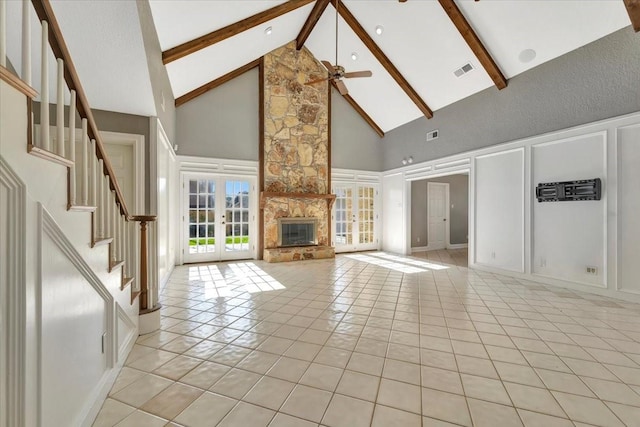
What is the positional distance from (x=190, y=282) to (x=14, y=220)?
376 centimetres

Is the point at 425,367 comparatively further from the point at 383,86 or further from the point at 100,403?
the point at 383,86

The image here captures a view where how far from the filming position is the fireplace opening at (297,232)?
21.7ft

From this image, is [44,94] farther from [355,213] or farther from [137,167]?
[355,213]

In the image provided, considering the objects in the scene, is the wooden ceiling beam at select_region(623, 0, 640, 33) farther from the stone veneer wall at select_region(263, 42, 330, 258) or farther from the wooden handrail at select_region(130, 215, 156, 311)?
the wooden handrail at select_region(130, 215, 156, 311)

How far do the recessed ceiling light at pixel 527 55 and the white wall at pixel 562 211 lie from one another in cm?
126

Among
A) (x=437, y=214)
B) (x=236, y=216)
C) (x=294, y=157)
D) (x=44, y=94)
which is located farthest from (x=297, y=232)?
(x=44, y=94)

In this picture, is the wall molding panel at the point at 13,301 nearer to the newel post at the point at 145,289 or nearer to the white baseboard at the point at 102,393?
the white baseboard at the point at 102,393

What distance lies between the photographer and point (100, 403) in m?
1.62

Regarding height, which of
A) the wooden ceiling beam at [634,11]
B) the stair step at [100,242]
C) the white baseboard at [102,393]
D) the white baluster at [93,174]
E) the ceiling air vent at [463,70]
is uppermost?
the ceiling air vent at [463,70]

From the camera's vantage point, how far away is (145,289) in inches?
102

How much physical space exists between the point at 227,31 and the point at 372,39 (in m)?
2.97

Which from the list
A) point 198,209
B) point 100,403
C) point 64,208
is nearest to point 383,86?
point 198,209

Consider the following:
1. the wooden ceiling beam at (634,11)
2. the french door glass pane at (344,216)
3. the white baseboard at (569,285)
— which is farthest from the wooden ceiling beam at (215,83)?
the white baseboard at (569,285)

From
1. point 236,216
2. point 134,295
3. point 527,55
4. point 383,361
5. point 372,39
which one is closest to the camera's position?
point 383,361
